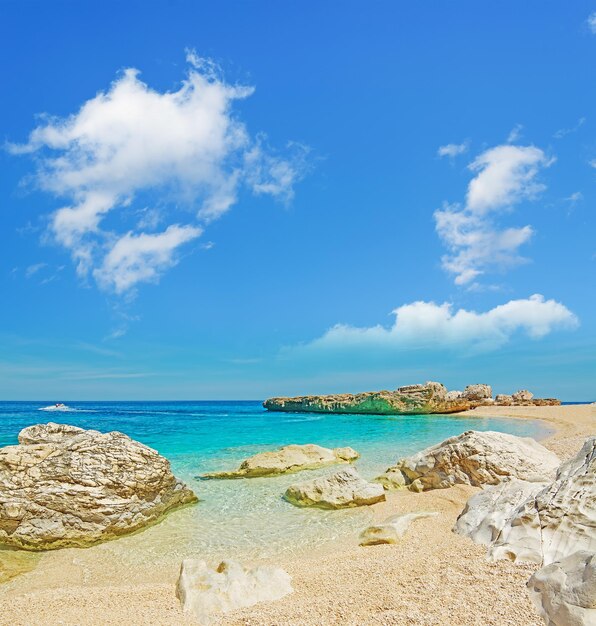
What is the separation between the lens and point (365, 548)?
304 inches

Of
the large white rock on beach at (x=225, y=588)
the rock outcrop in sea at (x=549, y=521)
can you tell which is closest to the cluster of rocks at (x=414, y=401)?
the rock outcrop in sea at (x=549, y=521)

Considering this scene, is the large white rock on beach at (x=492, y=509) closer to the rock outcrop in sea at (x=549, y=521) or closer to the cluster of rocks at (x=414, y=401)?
the rock outcrop in sea at (x=549, y=521)

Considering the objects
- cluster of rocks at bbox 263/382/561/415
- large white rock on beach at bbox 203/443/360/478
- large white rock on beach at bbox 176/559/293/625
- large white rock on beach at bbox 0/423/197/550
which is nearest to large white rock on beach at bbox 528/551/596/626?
large white rock on beach at bbox 176/559/293/625

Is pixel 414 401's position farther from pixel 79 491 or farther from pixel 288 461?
pixel 79 491

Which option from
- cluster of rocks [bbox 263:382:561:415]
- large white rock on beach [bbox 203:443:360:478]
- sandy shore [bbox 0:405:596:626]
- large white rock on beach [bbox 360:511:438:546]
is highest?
sandy shore [bbox 0:405:596:626]

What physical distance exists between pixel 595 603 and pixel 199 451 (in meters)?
19.8

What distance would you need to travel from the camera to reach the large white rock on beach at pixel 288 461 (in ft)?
50.1

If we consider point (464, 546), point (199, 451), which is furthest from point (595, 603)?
point (199, 451)

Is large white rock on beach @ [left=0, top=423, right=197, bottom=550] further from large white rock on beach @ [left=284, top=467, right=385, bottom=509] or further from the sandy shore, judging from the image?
large white rock on beach @ [left=284, top=467, right=385, bottom=509]

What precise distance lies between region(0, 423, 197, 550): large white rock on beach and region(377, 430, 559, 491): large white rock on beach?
6.73m

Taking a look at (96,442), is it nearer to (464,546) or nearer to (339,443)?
(464,546)

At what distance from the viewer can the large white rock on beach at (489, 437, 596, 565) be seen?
5.69m

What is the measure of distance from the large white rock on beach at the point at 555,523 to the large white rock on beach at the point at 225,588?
116 inches

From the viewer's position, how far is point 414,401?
214 feet
